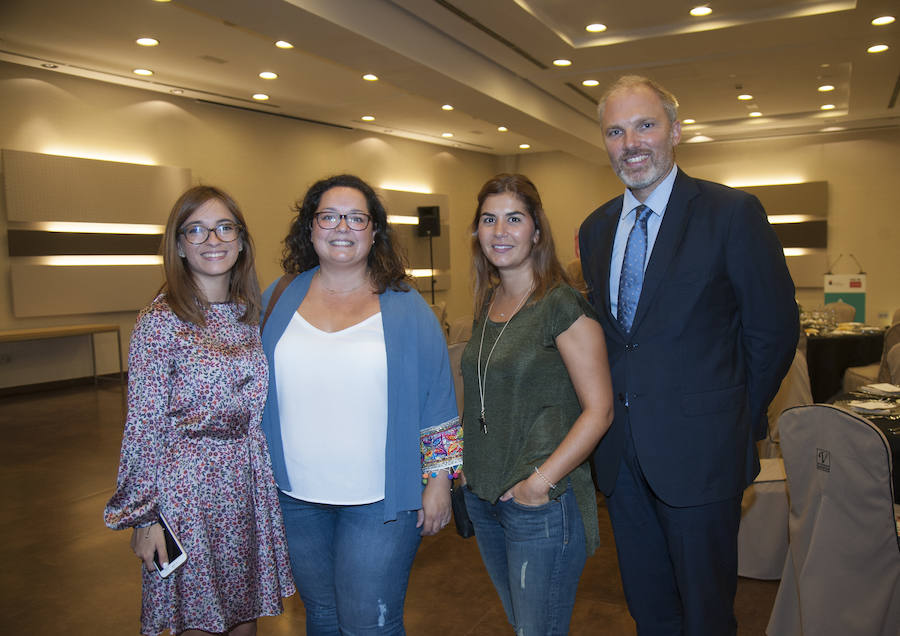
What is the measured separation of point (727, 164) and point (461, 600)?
13.2m

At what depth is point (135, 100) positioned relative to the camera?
968 cm

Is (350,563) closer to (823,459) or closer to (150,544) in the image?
(150,544)

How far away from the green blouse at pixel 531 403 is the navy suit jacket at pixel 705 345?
0.20 meters

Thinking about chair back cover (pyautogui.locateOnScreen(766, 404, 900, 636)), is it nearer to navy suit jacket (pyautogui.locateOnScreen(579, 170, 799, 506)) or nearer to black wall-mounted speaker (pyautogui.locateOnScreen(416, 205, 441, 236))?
navy suit jacket (pyautogui.locateOnScreen(579, 170, 799, 506))

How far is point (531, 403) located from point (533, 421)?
52mm

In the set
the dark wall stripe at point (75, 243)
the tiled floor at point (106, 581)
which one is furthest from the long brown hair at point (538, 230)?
the dark wall stripe at point (75, 243)

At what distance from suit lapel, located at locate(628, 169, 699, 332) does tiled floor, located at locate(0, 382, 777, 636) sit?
6.06 feet

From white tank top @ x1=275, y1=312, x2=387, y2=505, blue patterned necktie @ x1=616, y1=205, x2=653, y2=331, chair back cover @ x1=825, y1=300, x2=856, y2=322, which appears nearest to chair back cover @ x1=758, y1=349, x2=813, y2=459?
blue patterned necktie @ x1=616, y1=205, x2=653, y2=331

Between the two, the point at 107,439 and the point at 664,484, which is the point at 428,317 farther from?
the point at 107,439

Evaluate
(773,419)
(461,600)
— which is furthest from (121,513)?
(773,419)

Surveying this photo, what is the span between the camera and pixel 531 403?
1958 millimetres

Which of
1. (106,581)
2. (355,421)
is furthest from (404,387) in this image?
(106,581)

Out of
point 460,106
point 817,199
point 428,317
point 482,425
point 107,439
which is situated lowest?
point 107,439

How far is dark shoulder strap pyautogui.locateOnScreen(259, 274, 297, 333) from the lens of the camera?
86.2 inches
